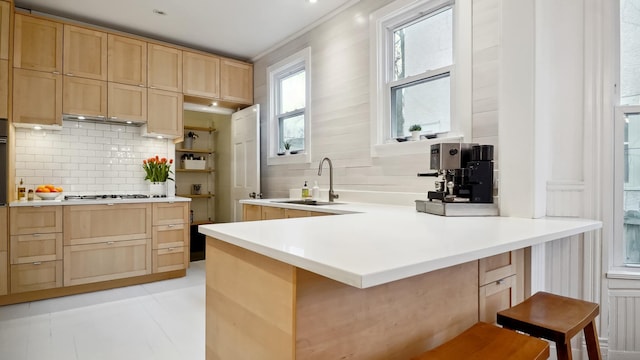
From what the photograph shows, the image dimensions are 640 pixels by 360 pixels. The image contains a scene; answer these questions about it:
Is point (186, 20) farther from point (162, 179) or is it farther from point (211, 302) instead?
point (211, 302)

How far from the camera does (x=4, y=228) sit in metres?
3.13

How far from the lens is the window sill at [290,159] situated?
394cm

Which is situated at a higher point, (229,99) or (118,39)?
(118,39)

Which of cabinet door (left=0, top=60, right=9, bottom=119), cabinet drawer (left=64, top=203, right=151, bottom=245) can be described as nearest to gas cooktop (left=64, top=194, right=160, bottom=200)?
cabinet drawer (left=64, top=203, right=151, bottom=245)

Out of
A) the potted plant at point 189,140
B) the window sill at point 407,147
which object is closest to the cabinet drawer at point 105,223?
the potted plant at point 189,140

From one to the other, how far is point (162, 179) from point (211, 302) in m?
3.32

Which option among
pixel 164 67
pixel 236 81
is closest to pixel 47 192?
pixel 164 67

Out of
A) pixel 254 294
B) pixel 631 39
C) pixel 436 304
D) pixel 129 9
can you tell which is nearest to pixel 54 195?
pixel 129 9

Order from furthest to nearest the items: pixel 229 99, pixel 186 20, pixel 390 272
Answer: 1. pixel 229 99
2. pixel 186 20
3. pixel 390 272

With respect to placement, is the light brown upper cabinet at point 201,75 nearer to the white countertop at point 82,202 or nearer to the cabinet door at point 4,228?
the white countertop at point 82,202

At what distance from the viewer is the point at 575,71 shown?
2023mm

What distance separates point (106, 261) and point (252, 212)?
1563 millimetres

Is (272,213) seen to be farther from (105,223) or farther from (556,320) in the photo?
(556,320)

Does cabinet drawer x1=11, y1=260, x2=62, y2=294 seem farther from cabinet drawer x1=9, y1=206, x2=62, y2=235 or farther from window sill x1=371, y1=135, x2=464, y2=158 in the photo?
window sill x1=371, y1=135, x2=464, y2=158
